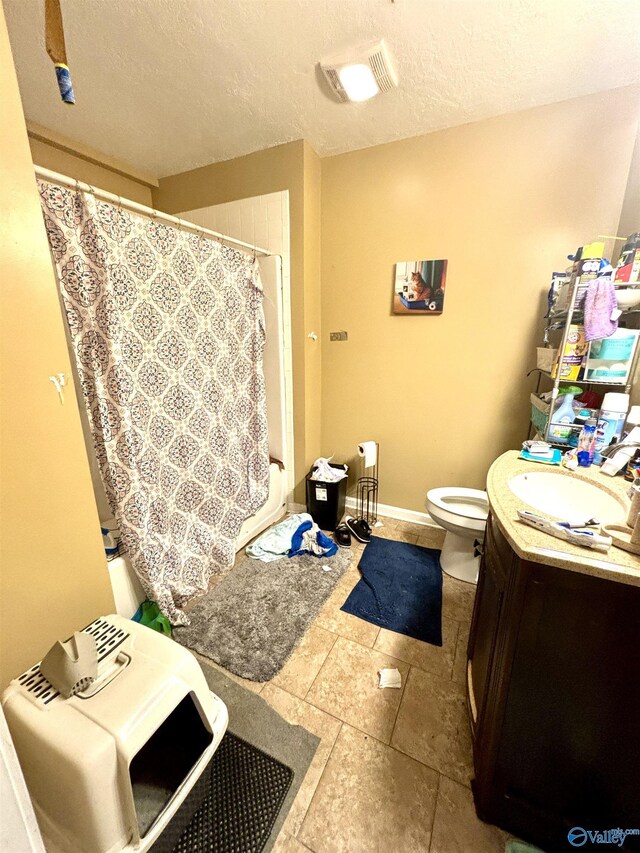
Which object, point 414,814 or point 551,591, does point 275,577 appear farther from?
point 551,591

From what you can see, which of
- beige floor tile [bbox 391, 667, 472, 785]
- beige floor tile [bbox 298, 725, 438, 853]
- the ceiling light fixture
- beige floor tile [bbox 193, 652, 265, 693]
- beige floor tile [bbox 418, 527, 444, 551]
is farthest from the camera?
beige floor tile [bbox 418, 527, 444, 551]

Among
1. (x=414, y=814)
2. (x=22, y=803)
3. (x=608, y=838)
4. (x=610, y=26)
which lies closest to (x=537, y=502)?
(x=608, y=838)

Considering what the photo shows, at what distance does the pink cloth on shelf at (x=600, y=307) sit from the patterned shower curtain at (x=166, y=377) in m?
1.66

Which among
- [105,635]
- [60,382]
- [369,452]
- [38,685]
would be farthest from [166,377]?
[369,452]

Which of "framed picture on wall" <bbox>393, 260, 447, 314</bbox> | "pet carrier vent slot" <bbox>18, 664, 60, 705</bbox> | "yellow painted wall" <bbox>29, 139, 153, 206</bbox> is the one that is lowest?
"pet carrier vent slot" <bbox>18, 664, 60, 705</bbox>

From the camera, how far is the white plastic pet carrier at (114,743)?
0.71 meters

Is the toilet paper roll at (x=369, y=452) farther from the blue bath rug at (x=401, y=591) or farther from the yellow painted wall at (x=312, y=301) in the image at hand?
the blue bath rug at (x=401, y=591)

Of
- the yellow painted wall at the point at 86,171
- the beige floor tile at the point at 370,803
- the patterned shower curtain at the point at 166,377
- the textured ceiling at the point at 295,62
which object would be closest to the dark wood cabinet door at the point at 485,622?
the beige floor tile at the point at 370,803

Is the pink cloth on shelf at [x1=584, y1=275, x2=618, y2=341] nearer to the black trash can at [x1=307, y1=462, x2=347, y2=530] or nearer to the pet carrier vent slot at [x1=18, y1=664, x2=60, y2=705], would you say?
the black trash can at [x1=307, y1=462, x2=347, y2=530]

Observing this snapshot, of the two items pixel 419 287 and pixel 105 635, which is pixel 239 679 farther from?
pixel 419 287

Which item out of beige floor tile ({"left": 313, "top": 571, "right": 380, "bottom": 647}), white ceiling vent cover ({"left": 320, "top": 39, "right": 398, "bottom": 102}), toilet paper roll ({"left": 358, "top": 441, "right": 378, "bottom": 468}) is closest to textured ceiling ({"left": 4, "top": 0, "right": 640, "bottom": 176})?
white ceiling vent cover ({"left": 320, "top": 39, "right": 398, "bottom": 102})

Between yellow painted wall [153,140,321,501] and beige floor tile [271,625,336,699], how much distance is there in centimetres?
109

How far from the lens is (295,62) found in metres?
1.40

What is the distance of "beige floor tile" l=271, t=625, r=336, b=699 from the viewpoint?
51.5 inches
